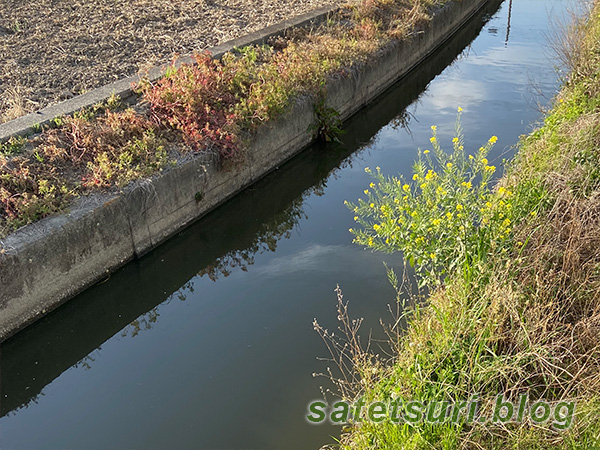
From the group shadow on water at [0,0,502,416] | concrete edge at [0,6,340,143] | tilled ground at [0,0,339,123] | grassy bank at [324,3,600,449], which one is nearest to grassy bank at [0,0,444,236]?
concrete edge at [0,6,340,143]

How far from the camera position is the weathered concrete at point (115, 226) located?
4707 millimetres

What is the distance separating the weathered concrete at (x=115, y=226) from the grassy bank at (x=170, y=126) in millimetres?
161

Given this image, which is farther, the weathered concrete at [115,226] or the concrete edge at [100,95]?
the concrete edge at [100,95]

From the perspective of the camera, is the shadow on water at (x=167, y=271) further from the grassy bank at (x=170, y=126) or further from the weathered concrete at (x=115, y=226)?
the grassy bank at (x=170, y=126)

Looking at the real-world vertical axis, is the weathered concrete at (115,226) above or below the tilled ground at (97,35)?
below

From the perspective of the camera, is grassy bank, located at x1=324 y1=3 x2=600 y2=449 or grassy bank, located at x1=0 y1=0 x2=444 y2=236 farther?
grassy bank, located at x1=0 y1=0 x2=444 y2=236

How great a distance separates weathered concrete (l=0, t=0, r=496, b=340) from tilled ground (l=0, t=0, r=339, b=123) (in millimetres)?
1924

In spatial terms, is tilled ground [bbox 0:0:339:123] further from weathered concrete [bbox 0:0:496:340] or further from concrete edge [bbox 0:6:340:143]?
weathered concrete [bbox 0:0:496:340]

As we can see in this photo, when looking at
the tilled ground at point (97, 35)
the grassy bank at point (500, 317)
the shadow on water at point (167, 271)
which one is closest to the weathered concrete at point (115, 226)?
the shadow on water at point (167, 271)

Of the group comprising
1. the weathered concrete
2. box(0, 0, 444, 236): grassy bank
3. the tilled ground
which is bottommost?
the weathered concrete

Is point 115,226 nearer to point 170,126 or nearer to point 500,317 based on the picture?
point 170,126

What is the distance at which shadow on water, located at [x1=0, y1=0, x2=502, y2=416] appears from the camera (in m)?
4.74

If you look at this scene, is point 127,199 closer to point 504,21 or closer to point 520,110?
point 520,110

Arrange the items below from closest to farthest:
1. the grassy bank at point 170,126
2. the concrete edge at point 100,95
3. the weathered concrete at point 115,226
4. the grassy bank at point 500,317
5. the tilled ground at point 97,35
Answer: the grassy bank at point 500,317 → the weathered concrete at point 115,226 → the grassy bank at point 170,126 → the concrete edge at point 100,95 → the tilled ground at point 97,35
